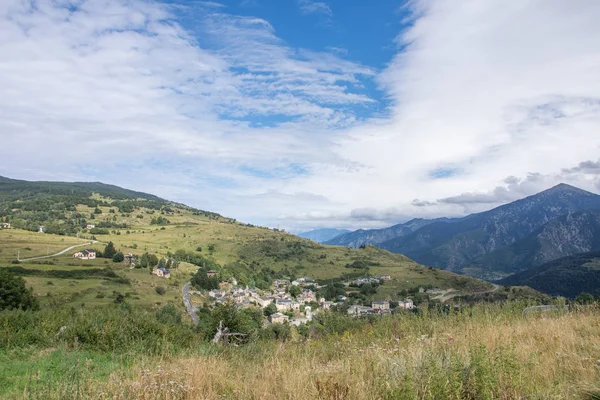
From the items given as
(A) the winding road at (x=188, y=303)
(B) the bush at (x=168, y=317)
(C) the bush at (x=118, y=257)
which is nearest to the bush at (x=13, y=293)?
(B) the bush at (x=168, y=317)

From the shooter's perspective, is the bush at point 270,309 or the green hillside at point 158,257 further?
the bush at point 270,309

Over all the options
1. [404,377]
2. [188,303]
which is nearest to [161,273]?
[188,303]

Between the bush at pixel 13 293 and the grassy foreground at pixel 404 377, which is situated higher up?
the grassy foreground at pixel 404 377

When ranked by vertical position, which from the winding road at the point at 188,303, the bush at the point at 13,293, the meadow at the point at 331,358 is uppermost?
the meadow at the point at 331,358

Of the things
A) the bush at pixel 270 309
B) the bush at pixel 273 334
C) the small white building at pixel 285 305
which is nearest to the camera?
the bush at pixel 273 334

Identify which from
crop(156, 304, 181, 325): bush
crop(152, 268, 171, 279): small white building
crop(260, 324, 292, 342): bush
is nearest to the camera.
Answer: crop(260, 324, 292, 342): bush

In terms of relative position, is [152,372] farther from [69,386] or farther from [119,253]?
[119,253]

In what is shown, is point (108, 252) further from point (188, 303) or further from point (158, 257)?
point (188, 303)

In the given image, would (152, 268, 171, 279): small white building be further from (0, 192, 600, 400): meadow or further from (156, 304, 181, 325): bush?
(0, 192, 600, 400): meadow

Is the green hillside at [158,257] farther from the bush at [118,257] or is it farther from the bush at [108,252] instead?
the bush at [108,252]

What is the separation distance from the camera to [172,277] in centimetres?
10019

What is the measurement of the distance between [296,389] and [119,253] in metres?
116

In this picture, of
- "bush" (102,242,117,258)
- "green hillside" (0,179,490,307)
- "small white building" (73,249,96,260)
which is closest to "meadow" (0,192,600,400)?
"green hillside" (0,179,490,307)

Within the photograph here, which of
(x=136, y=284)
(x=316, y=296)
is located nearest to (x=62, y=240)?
(x=136, y=284)
